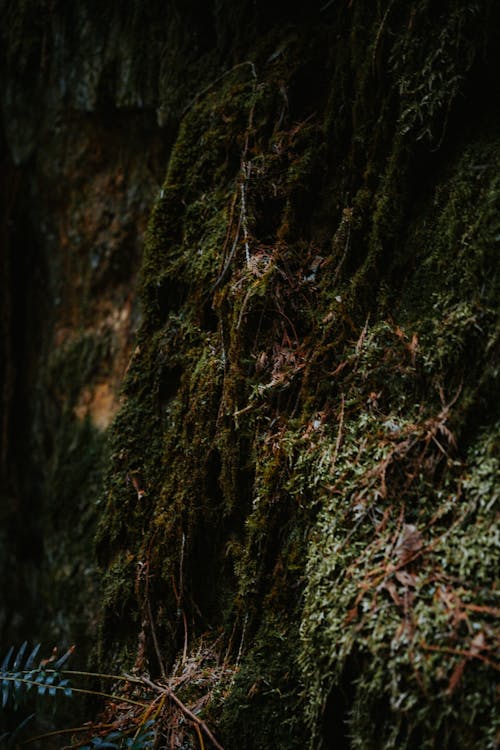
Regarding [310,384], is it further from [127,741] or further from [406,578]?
[127,741]

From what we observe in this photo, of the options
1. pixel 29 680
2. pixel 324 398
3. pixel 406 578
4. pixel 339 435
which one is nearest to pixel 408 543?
pixel 406 578

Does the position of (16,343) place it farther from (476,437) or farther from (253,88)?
(476,437)

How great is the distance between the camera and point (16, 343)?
4605 mm

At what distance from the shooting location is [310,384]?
2074 millimetres

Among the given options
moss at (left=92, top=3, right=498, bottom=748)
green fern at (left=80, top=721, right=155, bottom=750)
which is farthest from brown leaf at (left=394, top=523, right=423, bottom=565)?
green fern at (left=80, top=721, right=155, bottom=750)

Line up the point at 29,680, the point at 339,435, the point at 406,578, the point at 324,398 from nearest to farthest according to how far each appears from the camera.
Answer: the point at 406,578 → the point at 339,435 → the point at 324,398 → the point at 29,680

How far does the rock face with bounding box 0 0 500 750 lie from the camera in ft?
5.11

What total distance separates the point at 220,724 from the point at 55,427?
270 cm

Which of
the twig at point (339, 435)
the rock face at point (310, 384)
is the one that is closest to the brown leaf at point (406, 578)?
the rock face at point (310, 384)

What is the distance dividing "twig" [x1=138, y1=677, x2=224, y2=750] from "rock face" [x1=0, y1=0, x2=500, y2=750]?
52 millimetres

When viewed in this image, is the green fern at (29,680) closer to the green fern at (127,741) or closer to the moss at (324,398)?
the green fern at (127,741)

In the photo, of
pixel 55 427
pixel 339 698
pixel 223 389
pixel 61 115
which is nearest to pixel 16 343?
pixel 55 427

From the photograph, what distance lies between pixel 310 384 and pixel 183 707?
1.14 m

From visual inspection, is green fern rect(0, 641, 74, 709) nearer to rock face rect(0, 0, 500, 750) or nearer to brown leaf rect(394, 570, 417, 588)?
rock face rect(0, 0, 500, 750)
